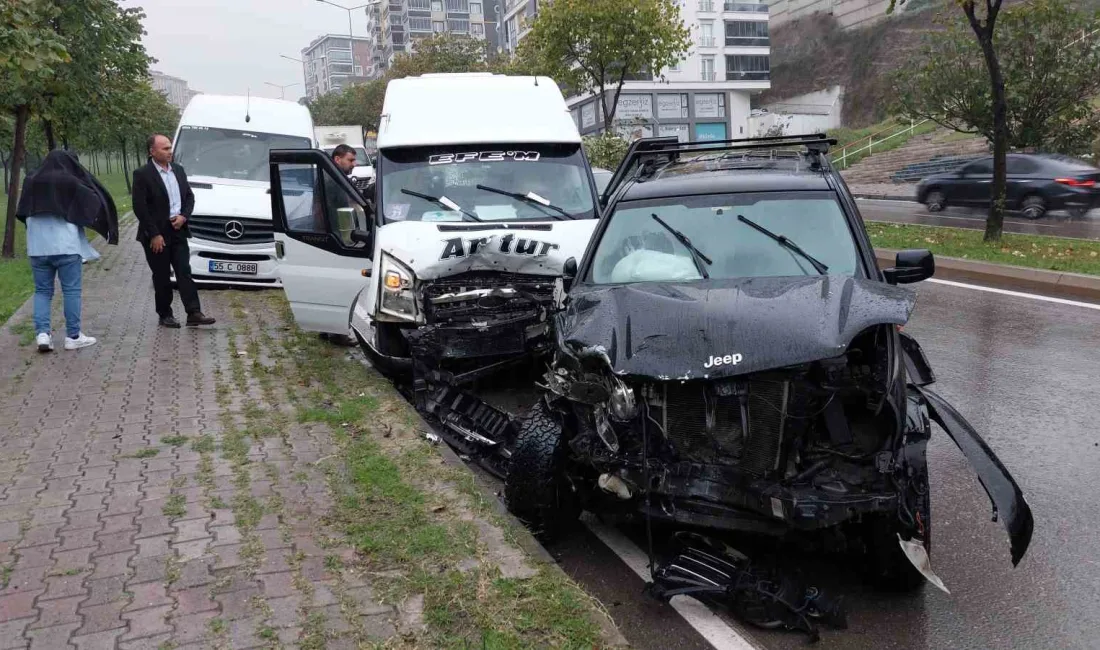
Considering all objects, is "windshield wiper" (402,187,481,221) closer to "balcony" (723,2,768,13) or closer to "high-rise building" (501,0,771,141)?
"high-rise building" (501,0,771,141)

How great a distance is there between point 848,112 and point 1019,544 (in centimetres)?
7669

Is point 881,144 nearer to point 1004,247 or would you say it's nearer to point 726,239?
point 1004,247

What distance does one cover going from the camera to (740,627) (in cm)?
396

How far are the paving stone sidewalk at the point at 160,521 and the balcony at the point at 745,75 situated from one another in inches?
2912

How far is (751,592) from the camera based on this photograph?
392 cm

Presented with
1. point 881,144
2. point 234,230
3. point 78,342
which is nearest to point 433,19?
point 881,144

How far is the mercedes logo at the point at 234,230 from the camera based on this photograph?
1220 centimetres

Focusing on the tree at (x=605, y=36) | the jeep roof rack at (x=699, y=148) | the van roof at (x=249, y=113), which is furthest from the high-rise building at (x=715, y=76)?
the jeep roof rack at (x=699, y=148)

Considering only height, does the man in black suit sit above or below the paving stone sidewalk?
above

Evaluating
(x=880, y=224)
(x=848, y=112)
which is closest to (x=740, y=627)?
(x=880, y=224)

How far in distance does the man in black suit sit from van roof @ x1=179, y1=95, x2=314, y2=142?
430cm

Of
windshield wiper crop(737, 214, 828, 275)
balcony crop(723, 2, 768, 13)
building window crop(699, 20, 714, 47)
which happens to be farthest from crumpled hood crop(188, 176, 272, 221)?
balcony crop(723, 2, 768, 13)

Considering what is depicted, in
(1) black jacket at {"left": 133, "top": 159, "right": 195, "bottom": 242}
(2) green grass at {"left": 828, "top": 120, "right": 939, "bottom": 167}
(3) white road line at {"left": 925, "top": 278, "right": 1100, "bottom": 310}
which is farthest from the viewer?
(2) green grass at {"left": 828, "top": 120, "right": 939, "bottom": 167}

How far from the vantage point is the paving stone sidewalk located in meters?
3.68
